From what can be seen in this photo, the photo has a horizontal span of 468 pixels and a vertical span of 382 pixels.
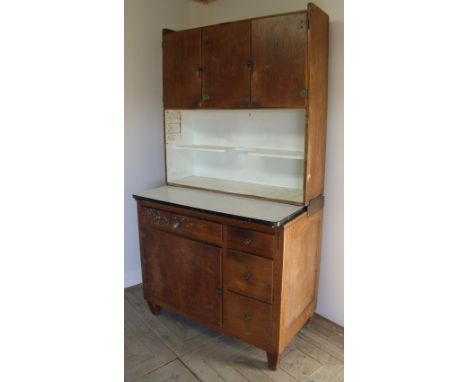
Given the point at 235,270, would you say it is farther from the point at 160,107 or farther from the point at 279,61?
the point at 160,107

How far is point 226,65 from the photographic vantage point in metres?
2.07

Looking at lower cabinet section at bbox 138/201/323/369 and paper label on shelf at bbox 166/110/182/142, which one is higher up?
paper label on shelf at bbox 166/110/182/142

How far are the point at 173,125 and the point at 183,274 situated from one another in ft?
3.49

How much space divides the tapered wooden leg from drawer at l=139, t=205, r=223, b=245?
25.3 inches

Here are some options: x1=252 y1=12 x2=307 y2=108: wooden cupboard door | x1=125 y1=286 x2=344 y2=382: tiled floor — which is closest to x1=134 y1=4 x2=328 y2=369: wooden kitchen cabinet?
x1=252 y1=12 x2=307 y2=108: wooden cupboard door

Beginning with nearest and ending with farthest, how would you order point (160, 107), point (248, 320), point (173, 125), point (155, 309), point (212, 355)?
point (248, 320) < point (212, 355) < point (155, 309) < point (173, 125) < point (160, 107)

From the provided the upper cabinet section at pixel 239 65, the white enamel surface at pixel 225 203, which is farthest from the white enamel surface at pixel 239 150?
the upper cabinet section at pixel 239 65

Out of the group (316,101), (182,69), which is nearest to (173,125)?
(182,69)

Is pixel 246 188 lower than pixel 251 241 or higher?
higher

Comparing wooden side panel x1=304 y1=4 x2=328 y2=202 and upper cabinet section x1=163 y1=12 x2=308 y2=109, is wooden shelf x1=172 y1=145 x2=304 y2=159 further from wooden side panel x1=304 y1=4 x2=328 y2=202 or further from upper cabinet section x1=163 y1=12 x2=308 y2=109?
upper cabinet section x1=163 y1=12 x2=308 y2=109

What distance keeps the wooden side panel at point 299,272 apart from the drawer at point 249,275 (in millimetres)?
83

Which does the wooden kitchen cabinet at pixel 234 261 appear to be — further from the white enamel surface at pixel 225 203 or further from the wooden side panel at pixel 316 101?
the wooden side panel at pixel 316 101

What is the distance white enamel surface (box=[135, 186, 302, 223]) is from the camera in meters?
1.82
